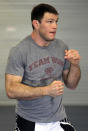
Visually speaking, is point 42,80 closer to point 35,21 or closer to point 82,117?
point 35,21

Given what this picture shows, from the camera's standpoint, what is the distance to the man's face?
1732 millimetres

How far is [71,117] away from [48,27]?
2.25 metres

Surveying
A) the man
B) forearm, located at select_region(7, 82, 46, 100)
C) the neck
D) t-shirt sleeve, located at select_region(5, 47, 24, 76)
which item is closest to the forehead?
the man

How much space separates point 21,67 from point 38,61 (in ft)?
0.41

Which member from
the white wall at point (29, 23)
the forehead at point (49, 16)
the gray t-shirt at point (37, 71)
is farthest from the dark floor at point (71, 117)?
the forehead at point (49, 16)

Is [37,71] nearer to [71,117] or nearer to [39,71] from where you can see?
[39,71]

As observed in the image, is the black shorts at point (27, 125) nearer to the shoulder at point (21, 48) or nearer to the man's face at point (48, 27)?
the shoulder at point (21, 48)

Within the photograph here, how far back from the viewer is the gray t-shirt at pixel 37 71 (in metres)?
1.67

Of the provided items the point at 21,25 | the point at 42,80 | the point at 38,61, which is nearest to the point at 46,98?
the point at 42,80

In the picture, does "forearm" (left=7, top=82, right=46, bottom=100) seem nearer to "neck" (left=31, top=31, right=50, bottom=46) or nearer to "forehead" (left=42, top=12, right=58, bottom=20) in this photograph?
"neck" (left=31, top=31, right=50, bottom=46)

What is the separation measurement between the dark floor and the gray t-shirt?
163 centimetres

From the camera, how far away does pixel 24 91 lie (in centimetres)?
161

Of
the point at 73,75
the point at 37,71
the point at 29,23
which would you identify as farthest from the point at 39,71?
the point at 29,23

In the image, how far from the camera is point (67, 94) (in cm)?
428
